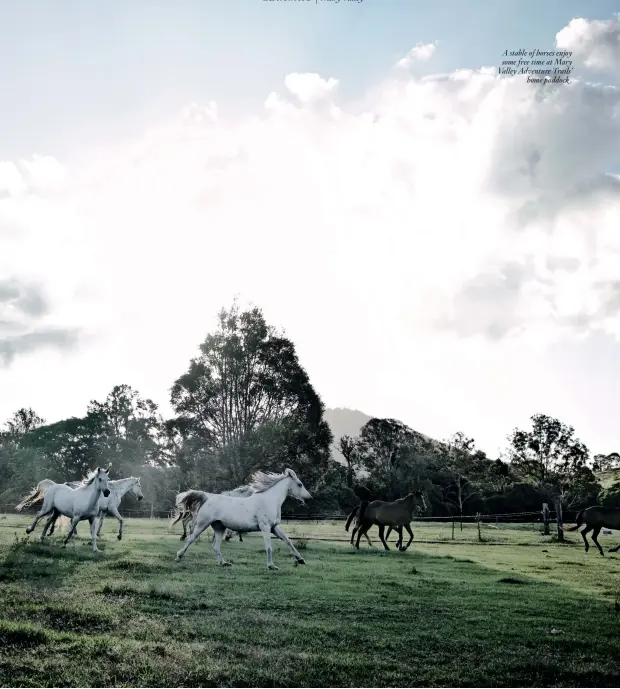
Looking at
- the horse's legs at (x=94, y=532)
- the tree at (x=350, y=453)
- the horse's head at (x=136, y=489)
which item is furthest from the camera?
the tree at (x=350, y=453)

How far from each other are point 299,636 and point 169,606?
2.47 m

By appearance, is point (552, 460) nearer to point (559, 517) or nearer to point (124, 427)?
point (559, 517)

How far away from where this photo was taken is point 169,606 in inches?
344

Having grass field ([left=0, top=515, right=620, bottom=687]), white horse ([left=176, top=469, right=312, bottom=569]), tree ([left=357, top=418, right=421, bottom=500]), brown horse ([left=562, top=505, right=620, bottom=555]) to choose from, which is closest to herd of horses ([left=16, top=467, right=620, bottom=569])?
white horse ([left=176, top=469, right=312, bottom=569])

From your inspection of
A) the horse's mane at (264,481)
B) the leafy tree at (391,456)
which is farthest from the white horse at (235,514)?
the leafy tree at (391,456)

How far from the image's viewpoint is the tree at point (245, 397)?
1358 inches

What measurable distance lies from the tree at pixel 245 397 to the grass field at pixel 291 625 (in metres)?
20.1

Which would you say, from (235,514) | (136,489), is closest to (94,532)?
(235,514)

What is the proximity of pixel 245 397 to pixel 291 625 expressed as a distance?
89.1 feet

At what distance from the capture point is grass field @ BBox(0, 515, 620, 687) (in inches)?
237

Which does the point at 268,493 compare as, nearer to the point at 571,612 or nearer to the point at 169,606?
the point at 169,606

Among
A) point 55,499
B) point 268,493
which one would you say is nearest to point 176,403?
point 55,499

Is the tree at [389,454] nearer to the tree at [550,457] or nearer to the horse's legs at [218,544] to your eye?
the tree at [550,457]

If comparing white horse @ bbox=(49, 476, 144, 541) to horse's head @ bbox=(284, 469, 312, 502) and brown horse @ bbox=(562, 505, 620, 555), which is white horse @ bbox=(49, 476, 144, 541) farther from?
brown horse @ bbox=(562, 505, 620, 555)
